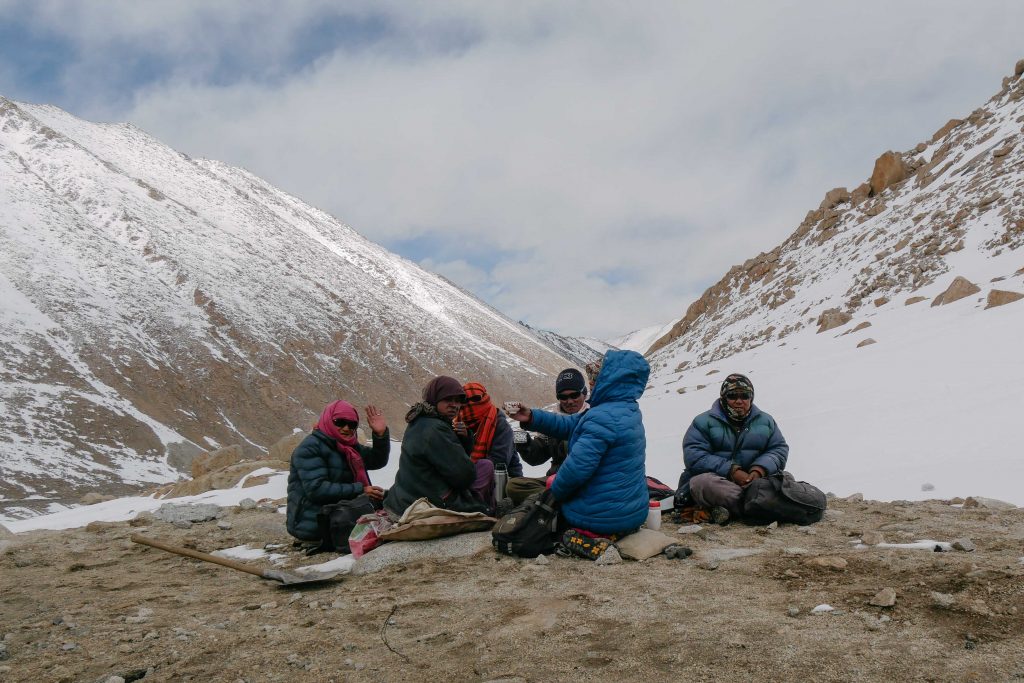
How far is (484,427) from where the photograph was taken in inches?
260

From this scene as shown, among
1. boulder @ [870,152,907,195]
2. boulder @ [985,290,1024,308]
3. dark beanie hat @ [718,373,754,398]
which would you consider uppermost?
boulder @ [870,152,907,195]

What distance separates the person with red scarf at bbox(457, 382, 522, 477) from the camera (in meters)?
6.55

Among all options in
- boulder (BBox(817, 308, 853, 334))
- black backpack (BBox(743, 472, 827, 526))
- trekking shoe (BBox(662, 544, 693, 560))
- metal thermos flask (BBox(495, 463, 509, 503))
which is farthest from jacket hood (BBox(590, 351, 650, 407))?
boulder (BBox(817, 308, 853, 334))

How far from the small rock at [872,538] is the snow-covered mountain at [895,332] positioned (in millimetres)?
2270

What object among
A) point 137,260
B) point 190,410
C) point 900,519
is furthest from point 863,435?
point 137,260

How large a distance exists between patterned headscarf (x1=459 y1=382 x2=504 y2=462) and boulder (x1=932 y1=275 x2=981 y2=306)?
1210 centimetres

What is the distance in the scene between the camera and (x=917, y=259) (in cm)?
1827

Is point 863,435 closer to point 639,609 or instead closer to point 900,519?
point 900,519

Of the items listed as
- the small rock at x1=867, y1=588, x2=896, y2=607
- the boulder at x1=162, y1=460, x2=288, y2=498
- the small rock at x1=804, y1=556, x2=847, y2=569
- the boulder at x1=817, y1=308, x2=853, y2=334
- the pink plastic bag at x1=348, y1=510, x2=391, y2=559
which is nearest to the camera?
the small rock at x1=867, y1=588, x2=896, y2=607

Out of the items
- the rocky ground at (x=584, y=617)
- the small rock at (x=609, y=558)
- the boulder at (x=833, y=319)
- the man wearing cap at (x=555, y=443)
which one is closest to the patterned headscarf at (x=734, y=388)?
the rocky ground at (x=584, y=617)

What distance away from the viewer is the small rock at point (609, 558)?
15.8 feet

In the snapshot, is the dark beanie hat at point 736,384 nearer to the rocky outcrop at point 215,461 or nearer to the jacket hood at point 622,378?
the jacket hood at point 622,378

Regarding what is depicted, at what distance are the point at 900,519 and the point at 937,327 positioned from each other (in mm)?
8481

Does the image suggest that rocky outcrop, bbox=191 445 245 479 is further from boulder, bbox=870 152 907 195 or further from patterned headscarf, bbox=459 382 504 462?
boulder, bbox=870 152 907 195
